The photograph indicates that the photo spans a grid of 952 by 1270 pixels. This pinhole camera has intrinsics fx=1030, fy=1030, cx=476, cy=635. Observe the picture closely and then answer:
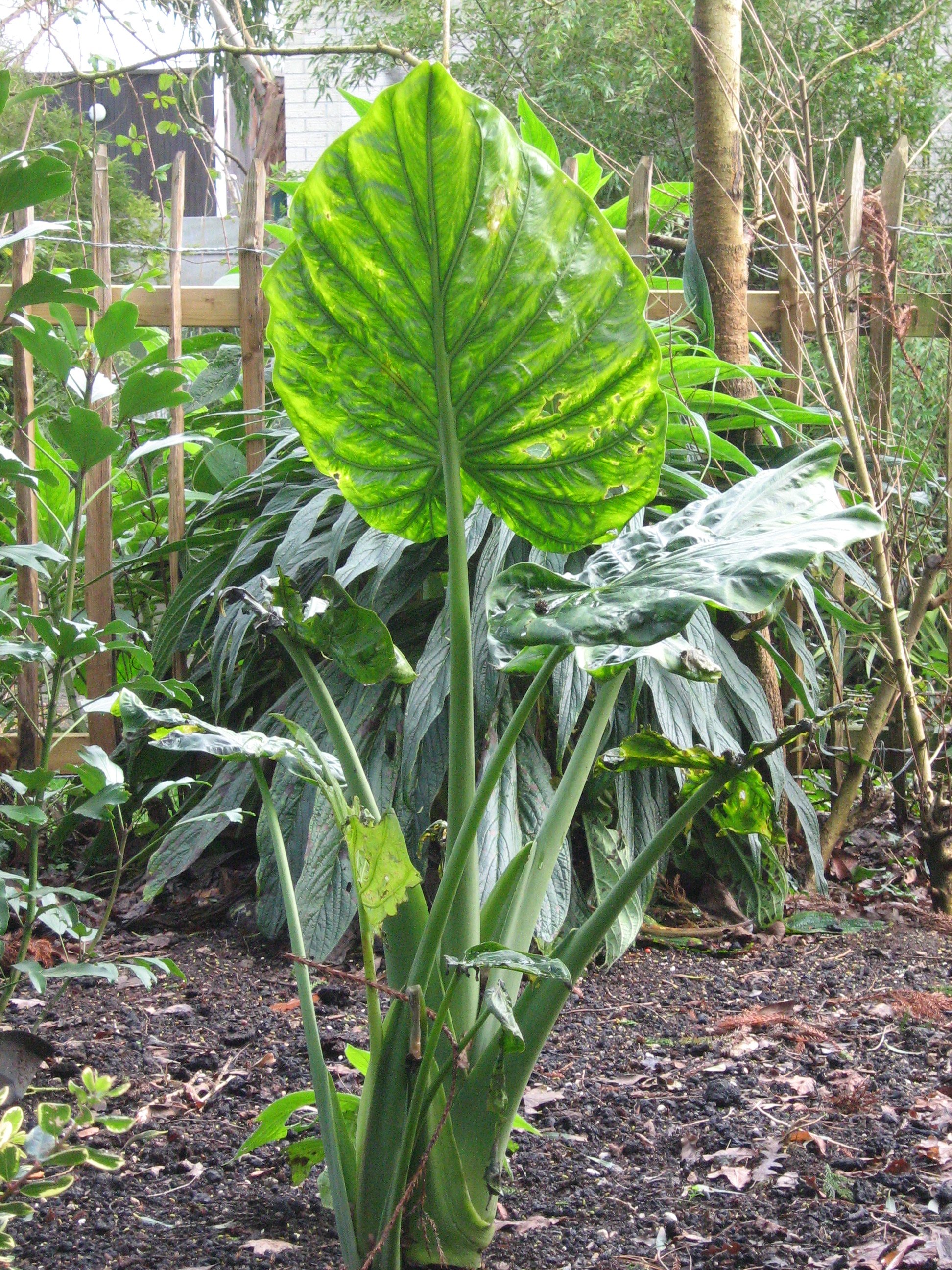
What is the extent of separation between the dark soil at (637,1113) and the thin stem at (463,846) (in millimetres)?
337

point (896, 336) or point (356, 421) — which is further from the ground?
point (896, 336)

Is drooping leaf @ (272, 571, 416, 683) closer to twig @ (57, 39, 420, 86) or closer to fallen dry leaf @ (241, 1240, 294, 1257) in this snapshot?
fallen dry leaf @ (241, 1240, 294, 1257)

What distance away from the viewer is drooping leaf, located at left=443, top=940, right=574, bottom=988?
790 millimetres

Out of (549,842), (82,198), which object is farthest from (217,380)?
(82,198)

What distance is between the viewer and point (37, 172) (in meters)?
1.29

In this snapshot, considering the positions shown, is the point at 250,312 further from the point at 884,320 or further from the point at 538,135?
the point at 884,320

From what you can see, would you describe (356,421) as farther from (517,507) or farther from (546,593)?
(546,593)

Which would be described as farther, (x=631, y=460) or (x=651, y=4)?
(x=651, y=4)

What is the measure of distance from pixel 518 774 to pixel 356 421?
1092 mm

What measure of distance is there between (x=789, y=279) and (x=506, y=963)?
7.62 feet

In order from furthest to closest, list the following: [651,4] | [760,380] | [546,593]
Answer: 1. [651,4]
2. [760,380]
3. [546,593]

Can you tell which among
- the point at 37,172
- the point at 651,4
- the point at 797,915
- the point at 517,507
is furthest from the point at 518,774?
the point at 651,4

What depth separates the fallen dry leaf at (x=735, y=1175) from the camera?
44.4 inches

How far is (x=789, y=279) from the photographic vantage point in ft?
8.66
